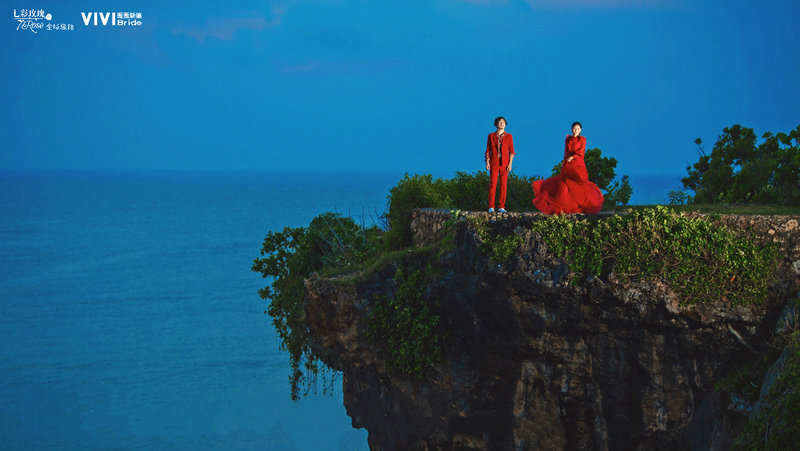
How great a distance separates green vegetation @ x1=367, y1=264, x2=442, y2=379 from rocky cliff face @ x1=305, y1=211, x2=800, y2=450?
0.28 m

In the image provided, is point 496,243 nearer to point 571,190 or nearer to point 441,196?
point 571,190

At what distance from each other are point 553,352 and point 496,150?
5.15 m

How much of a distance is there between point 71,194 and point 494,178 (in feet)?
613

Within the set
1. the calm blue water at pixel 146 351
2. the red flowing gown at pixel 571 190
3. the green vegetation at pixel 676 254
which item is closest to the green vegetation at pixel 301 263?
the calm blue water at pixel 146 351

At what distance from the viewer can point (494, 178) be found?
17.1 m

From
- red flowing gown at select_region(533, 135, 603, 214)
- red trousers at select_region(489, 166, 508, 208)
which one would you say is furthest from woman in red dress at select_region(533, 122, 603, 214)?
red trousers at select_region(489, 166, 508, 208)

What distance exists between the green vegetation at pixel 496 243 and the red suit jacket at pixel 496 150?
241cm

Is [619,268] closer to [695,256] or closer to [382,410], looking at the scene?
[695,256]

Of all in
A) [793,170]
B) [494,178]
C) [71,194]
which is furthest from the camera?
[71,194]

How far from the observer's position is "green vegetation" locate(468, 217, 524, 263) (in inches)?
561

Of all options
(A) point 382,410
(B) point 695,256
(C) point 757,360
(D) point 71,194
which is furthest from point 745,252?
(D) point 71,194

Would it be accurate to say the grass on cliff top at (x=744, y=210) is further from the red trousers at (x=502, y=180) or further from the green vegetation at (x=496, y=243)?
the green vegetation at (x=496, y=243)

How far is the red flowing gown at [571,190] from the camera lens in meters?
15.4

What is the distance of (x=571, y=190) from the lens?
1549 cm
